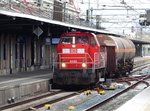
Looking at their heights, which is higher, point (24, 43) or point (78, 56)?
point (24, 43)

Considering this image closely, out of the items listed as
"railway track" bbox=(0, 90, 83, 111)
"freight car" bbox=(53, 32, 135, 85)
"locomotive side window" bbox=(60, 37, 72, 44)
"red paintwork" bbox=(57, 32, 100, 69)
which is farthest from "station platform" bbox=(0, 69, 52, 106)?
"locomotive side window" bbox=(60, 37, 72, 44)

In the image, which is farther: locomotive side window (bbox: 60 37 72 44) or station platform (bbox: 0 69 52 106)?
locomotive side window (bbox: 60 37 72 44)

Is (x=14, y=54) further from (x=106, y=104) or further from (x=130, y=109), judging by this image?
(x=130, y=109)

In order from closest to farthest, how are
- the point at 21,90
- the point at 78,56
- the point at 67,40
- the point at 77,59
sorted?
the point at 21,90
the point at 77,59
the point at 78,56
the point at 67,40

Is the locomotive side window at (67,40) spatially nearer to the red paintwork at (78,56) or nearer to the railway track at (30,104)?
the red paintwork at (78,56)

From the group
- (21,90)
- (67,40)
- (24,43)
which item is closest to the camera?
(21,90)

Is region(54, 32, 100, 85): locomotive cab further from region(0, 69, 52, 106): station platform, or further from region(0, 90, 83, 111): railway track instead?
region(0, 90, 83, 111): railway track

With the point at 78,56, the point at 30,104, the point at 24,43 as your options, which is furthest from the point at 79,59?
the point at 24,43

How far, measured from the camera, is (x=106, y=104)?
1686 centimetres

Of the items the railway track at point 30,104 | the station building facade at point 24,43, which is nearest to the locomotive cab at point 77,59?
the railway track at point 30,104

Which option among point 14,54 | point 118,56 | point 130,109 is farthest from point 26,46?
point 130,109

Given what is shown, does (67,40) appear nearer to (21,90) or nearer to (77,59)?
(77,59)

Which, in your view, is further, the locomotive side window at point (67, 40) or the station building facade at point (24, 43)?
the station building facade at point (24, 43)

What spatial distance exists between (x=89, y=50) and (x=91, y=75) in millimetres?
1474
